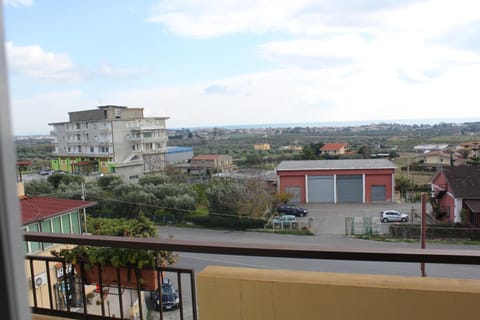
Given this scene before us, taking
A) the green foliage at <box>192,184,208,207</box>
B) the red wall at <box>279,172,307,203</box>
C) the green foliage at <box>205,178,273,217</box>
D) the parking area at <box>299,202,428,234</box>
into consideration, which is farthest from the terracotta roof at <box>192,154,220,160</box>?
the parking area at <box>299,202,428,234</box>

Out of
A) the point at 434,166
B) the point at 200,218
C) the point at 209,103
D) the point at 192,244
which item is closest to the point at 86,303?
the point at 192,244

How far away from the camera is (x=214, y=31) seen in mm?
3887

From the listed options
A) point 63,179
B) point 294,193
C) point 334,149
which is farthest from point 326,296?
point 334,149

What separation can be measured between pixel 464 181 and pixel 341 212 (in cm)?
102

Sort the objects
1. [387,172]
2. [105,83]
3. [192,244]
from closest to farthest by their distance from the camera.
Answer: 1. [192,244]
2. [387,172]
3. [105,83]

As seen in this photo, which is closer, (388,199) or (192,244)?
(192,244)

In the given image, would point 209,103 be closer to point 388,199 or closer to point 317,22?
point 317,22

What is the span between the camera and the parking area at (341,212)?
121 inches

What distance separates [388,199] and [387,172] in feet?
0.83

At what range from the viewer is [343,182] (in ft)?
12.0

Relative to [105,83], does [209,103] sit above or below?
below

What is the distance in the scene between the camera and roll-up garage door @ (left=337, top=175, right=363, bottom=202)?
3.61 metres

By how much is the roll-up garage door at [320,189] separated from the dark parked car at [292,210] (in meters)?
0.19

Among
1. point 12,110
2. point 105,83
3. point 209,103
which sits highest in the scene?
point 105,83
